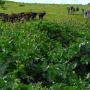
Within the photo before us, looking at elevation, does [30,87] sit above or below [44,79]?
above

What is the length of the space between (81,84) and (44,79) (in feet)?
5.89

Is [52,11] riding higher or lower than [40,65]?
lower

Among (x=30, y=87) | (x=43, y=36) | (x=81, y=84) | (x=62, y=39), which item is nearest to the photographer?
(x=30, y=87)

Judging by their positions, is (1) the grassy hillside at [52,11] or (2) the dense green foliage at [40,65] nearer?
(2) the dense green foliage at [40,65]

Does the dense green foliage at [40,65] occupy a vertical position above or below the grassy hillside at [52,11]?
above

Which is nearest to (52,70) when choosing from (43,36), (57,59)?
(57,59)

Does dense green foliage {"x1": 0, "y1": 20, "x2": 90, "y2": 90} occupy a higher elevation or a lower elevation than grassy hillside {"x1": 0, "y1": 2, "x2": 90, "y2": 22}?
higher

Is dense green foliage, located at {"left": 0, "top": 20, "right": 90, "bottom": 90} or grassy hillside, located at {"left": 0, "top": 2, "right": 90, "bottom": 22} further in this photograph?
grassy hillside, located at {"left": 0, "top": 2, "right": 90, "bottom": 22}

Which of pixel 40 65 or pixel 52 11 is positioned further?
pixel 52 11

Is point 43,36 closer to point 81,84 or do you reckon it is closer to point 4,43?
point 4,43

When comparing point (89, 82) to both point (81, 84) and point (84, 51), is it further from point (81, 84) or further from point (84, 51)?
point (84, 51)

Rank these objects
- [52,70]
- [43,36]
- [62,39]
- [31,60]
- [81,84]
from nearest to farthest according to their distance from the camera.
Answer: [81,84] → [52,70] → [31,60] → [43,36] → [62,39]

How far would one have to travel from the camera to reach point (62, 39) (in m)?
20.3

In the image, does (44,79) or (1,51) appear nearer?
(44,79)
